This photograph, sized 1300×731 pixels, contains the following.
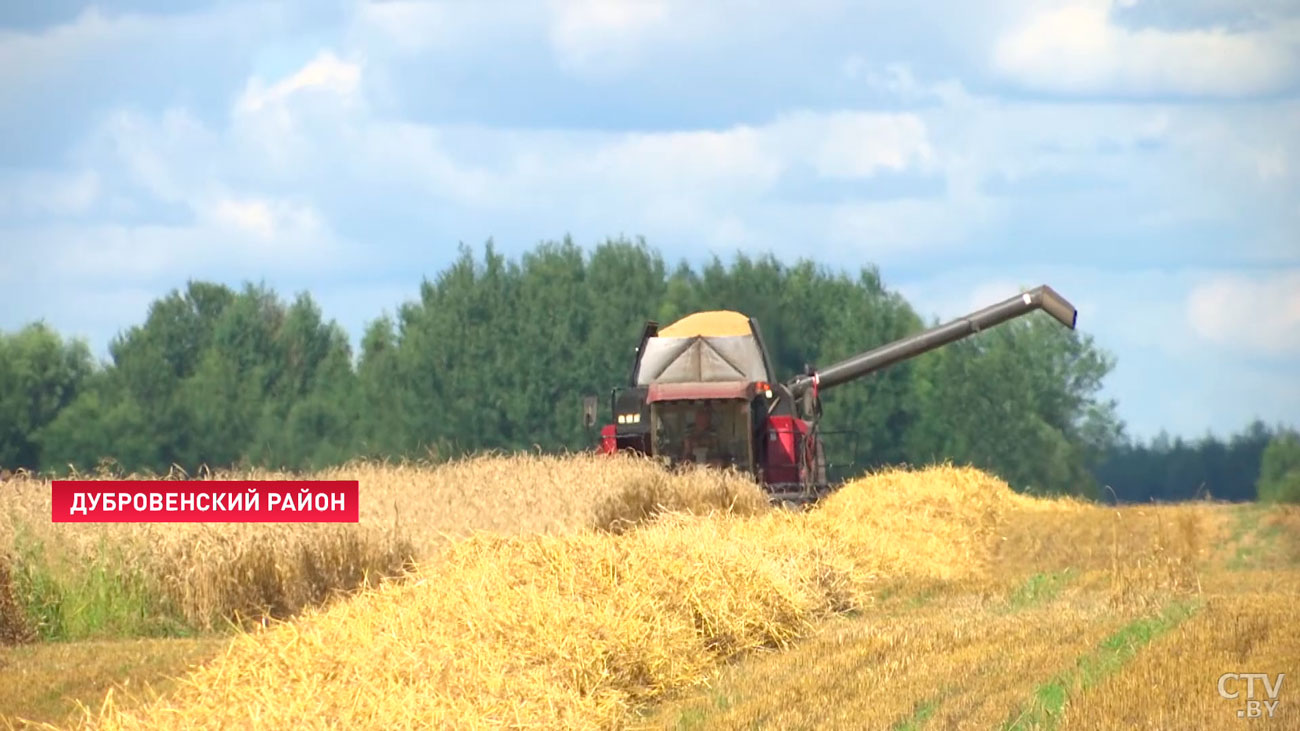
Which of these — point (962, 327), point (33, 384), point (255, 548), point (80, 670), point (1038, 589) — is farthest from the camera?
point (33, 384)

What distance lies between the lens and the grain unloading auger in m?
23.0

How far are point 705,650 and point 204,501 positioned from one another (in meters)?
6.80

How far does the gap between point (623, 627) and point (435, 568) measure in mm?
2238

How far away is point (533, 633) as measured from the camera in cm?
948

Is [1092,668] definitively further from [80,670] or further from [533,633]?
[80,670]

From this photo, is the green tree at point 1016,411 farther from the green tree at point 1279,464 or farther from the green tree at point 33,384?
the green tree at point 33,384

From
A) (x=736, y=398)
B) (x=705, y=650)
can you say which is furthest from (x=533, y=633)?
(x=736, y=398)

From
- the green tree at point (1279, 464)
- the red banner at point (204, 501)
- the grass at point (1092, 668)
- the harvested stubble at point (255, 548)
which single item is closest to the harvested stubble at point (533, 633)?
the harvested stubble at point (255, 548)

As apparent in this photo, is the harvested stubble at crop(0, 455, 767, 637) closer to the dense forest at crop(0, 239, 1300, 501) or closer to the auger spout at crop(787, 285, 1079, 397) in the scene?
the auger spout at crop(787, 285, 1079, 397)
